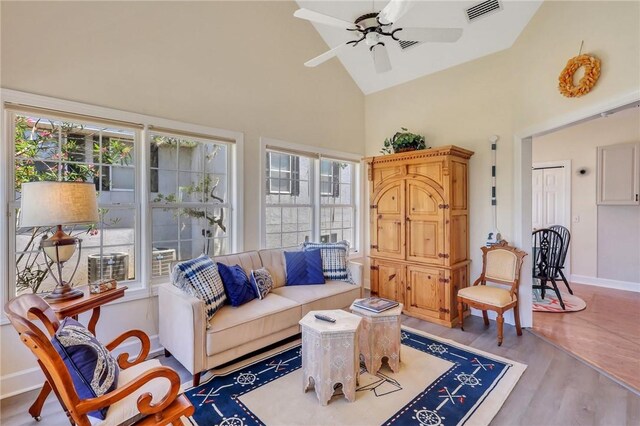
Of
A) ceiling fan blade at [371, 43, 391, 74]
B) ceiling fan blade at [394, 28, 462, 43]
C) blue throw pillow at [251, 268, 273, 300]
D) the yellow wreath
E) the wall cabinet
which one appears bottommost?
blue throw pillow at [251, 268, 273, 300]

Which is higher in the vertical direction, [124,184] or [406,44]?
[406,44]

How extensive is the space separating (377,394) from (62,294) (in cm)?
231

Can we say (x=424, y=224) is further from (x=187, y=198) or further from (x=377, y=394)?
(x=187, y=198)

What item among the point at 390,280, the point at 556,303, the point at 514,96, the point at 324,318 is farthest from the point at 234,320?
the point at 556,303

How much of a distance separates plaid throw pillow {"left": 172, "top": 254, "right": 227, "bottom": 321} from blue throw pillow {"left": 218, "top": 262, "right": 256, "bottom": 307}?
85 mm

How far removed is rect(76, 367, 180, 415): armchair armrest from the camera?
53.1 inches

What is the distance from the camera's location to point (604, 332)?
3.36 metres

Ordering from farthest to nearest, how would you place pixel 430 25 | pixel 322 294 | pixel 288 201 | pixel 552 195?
pixel 552 195
pixel 288 201
pixel 430 25
pixel 322 294

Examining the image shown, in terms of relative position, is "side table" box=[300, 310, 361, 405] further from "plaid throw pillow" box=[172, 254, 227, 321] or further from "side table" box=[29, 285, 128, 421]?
"side table" box=[29, 285, 128, 421]

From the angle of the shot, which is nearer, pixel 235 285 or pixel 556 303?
pixel 235 285

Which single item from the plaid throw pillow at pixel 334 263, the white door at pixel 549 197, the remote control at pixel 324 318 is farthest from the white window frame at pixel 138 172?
the white door at pixel 549 197

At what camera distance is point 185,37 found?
312 centimetres

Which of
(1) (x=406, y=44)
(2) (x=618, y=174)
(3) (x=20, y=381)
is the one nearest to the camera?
(3) (x=20, y=381)

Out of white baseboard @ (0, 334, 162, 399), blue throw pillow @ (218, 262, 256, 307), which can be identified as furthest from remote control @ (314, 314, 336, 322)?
white baseboard @ (0, 334, 162, 399)
